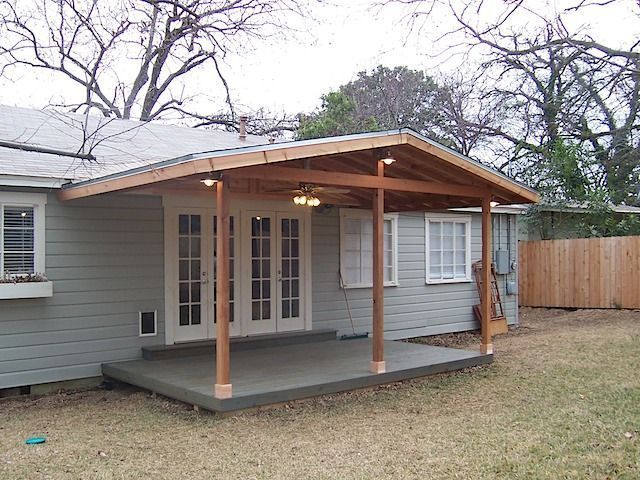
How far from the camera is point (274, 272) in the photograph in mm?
8586

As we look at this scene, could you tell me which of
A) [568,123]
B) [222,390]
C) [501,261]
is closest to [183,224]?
[222,390]

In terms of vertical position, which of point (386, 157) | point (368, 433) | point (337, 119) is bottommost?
point (368, 433)

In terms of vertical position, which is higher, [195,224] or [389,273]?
[195,224]

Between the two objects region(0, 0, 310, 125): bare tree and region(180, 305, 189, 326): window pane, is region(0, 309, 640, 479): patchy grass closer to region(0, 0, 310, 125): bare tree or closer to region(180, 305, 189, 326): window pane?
region(180, 305, 189, 326): window pane

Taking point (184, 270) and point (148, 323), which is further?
point (184, 270)

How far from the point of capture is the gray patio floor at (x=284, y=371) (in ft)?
19.1

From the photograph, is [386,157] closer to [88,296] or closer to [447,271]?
[88,296]

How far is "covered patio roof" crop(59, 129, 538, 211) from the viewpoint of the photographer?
5414mm

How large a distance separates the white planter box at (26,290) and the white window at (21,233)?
0.17m

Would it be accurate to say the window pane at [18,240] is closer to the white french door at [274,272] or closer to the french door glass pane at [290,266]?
the white french door at [274,272]

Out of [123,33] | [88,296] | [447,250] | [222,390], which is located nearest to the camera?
[222,390]

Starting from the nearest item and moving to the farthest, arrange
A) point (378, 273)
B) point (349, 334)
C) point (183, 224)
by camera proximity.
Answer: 1. point (378, 273)
2. point (183, 224)
3. point (349, 334)

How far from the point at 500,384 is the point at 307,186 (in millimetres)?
3074

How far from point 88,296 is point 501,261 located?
7934 mm
